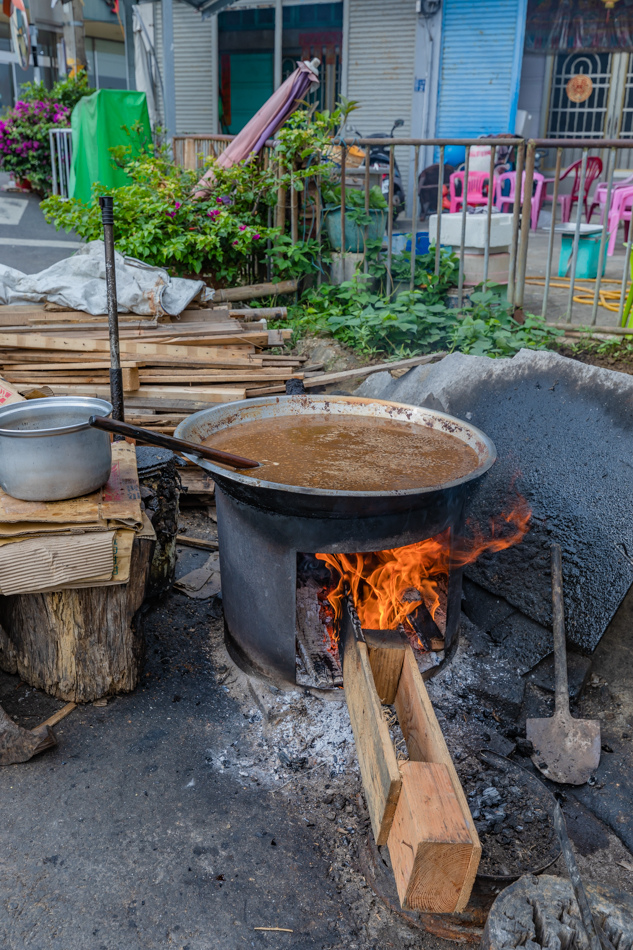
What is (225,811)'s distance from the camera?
266 cm

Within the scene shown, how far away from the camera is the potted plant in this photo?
7.20m

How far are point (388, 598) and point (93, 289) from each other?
3.80 metres

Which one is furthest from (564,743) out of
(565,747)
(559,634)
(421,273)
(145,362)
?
(421,273)

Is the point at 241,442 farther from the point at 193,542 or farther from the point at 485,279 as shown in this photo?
the point at 485,279

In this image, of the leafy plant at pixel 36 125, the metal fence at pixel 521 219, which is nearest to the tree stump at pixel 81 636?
the metal fence at pixel 521 219

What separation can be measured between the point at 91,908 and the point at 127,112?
33.8 ft

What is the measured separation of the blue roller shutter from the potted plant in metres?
6.57

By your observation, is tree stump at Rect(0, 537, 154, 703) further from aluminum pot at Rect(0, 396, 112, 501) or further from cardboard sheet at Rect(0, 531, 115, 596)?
aluminum pot at Rect(0, 396, 112, 501)

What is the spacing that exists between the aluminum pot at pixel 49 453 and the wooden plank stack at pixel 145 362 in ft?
6.82

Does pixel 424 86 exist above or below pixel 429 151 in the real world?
above

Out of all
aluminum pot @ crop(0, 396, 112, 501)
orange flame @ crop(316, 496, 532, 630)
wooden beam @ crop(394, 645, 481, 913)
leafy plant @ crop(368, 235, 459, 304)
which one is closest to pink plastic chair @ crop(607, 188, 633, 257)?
leafy plant @ crop(368, 235, 459, 304)

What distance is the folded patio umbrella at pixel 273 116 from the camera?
7.28 metres

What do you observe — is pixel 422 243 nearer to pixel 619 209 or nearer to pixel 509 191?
pixel 619 209

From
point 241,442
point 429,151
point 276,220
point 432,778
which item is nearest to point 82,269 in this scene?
point 276,220
